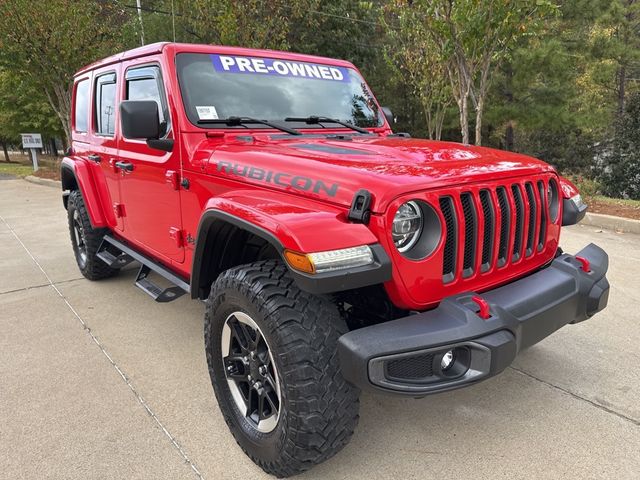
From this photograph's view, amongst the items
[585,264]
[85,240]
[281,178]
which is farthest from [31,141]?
[585,264]

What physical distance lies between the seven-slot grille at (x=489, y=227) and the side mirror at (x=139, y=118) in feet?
5.67

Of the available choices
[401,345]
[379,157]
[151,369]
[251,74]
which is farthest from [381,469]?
[251,74]

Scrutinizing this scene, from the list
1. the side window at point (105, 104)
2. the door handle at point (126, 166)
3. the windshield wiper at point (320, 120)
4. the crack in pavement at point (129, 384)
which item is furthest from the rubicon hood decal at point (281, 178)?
the side window at point (105, 104)

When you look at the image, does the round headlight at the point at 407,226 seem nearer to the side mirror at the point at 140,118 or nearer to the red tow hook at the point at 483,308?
the red tow hook at the point at 483,308

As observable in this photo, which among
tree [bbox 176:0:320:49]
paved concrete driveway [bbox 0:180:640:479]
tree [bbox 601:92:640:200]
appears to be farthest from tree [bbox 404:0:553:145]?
Answer: paved concrete driveway [bbox 0:180:640:479]

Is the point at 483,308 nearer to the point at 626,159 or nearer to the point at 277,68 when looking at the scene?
the point at 277,68

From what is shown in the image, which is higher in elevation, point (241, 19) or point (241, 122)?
point (241, 19)

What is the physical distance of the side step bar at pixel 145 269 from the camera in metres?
3.18

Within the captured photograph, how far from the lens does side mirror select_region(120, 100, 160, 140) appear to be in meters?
2.70

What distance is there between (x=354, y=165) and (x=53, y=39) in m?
12.7

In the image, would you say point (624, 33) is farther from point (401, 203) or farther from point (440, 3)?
point (401, 203)

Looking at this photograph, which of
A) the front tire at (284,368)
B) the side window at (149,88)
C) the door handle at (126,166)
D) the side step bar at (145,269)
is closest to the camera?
the front tire at (284,368)

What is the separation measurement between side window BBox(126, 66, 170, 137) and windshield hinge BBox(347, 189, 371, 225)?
5.28 ft

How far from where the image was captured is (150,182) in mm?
3316
